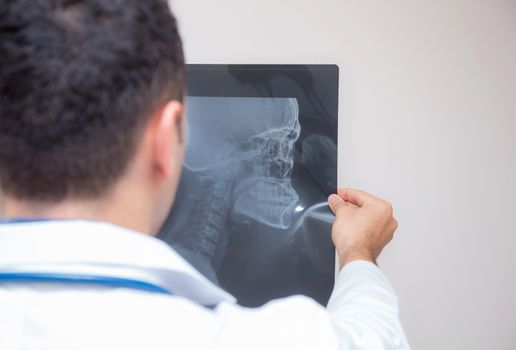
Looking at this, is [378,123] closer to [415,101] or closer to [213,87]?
[415,101]

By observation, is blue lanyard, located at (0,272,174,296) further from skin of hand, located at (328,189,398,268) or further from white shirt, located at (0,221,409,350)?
skin of hand, located at (328,189,398,268)

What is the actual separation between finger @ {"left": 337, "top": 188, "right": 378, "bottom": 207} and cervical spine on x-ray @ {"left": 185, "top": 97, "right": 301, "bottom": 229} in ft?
0.52

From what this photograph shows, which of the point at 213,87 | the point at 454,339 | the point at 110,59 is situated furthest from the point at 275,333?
the point at 454,339

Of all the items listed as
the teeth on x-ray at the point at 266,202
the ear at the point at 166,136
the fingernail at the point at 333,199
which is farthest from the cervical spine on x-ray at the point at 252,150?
the ear at the point at 166,136

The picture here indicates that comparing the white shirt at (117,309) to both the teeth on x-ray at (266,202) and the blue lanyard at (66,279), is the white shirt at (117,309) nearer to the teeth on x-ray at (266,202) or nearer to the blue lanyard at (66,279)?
the blue lanyard at (66,279)

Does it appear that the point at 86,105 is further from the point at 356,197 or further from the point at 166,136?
the point at 356,197

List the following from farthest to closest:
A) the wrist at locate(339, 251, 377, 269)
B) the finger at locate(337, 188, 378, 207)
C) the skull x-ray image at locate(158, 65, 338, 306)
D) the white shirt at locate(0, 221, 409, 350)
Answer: the skull x-ray image at locate(158, 65, 338, 306), the finger at locate(337, 188, 378, 207), the wrist at locate(339, 251, 377, 269), the white shirt at locate(0, 221, 409, 350)

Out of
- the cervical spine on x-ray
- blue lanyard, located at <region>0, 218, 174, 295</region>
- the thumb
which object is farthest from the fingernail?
blue lanyard, located at <region>0, 218, 174, 295</region>

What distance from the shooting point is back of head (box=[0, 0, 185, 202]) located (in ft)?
1.68

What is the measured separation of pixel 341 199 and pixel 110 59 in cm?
63

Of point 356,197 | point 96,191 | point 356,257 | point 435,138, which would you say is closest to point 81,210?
point 96,191

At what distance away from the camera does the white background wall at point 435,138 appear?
1229 mm

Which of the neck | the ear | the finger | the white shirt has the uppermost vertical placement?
the ear

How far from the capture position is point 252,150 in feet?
3.86
